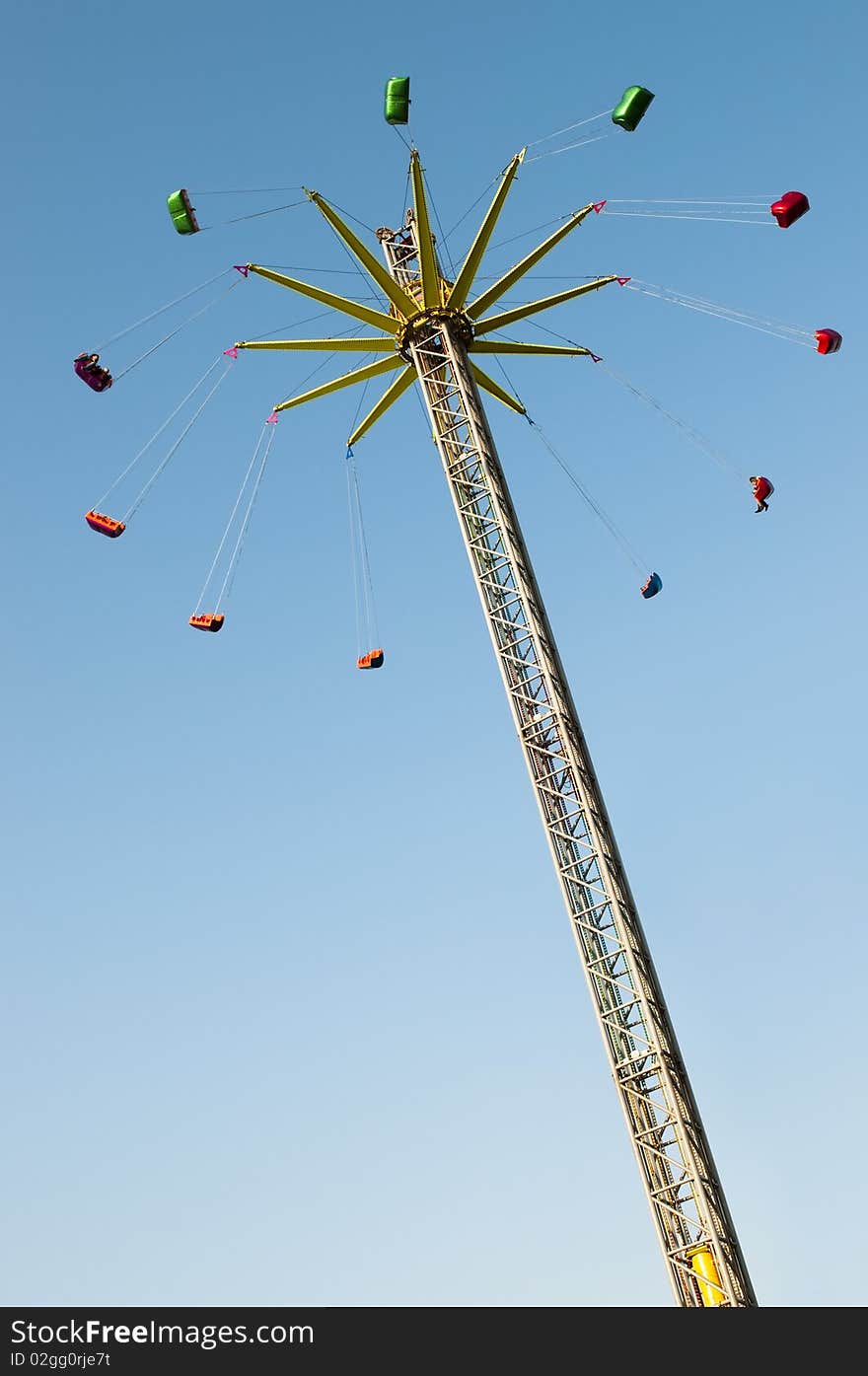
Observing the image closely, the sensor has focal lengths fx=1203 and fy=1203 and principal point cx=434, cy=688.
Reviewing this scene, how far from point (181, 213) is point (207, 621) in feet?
31.6

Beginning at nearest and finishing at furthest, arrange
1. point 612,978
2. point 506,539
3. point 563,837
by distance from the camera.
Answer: point 612,978 < point 563,837 < point 506,539

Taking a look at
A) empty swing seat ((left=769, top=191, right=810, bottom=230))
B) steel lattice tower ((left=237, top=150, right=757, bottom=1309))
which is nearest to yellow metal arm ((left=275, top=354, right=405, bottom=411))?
steel lattice tower ((left=237, top=150, right=757, bottom=1309))

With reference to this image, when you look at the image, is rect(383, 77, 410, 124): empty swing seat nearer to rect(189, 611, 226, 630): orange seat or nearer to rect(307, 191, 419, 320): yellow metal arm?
rect(307, 191, 419, 320): yellow metal arm

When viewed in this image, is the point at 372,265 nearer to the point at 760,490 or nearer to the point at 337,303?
the point at 337,303

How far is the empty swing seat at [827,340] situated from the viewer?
2975cm

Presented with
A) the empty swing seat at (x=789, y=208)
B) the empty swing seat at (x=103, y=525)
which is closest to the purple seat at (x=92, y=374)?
the empty swing seat at (x=103, y=525)

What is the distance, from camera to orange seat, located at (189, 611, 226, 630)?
2991cm

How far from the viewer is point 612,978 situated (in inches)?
901

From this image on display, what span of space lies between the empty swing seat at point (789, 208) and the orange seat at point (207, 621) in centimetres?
1635
